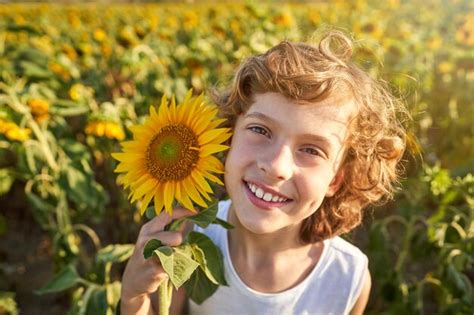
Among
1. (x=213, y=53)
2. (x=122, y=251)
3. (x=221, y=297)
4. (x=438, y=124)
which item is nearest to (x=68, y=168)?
(x=122, y=251)

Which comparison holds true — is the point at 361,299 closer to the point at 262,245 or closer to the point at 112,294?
the point at 262,245

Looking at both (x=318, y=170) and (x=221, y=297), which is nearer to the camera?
(x=318, y=170)

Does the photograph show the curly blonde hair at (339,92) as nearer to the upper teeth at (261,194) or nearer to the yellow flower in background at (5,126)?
the upper teeth at (261,194)

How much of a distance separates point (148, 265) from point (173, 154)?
219 millimetres

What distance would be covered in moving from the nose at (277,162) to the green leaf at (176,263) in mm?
215

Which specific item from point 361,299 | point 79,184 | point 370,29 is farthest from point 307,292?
point 370,29

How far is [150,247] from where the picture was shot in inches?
38.7

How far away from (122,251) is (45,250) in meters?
1.40

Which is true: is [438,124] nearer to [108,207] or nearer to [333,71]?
[108,207]

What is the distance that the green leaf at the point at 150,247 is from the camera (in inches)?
38.4

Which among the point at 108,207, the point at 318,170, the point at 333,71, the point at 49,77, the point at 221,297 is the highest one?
the point at 333,71

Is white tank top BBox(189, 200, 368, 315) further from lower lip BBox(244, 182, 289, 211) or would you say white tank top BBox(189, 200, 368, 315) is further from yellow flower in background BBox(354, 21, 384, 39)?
yellow flower in background BBox(354, 21, 384, 39)

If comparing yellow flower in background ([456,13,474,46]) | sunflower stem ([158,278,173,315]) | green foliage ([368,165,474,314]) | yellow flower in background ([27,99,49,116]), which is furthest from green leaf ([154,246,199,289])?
yellow flower in background ([456,13,474,46])

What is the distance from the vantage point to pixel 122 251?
1.39 meters
